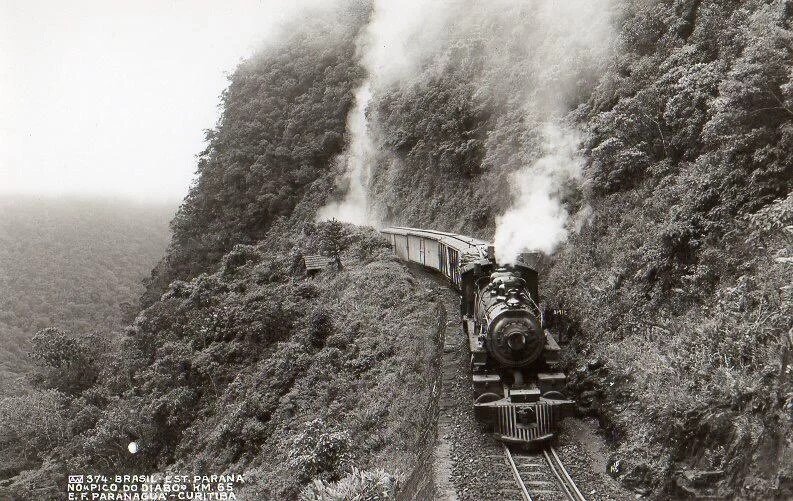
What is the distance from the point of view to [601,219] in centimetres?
1734

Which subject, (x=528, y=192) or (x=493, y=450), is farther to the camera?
(x=528, y=192)

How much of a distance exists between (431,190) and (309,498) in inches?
1018

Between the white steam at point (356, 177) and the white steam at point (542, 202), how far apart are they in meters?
19.6

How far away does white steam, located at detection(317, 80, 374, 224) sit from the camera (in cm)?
4297

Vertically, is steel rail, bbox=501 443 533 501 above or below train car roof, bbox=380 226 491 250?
below

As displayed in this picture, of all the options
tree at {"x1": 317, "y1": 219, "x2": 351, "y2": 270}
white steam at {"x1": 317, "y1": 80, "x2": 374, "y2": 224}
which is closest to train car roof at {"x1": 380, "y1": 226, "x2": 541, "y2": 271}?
tree at {"x1": 317, "y1": 219, "x2": 351, "y2": 270}

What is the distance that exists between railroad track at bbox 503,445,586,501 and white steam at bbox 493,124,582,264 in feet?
21.5

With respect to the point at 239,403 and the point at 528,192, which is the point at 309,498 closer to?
the point at 239,403

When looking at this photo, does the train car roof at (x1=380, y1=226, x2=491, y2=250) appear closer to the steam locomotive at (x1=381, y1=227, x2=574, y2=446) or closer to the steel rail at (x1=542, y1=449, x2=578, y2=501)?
the steam locomotive at (x1=381, y1=227, x2=574, y2=446)

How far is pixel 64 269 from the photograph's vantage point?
4125cm

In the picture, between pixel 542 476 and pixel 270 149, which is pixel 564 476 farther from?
pixel 270 149

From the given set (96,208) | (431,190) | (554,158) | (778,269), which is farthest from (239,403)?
(96,208)

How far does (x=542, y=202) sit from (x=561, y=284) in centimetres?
539

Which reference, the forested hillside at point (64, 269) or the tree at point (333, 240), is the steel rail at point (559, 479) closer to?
the tree at point (333, 240)
